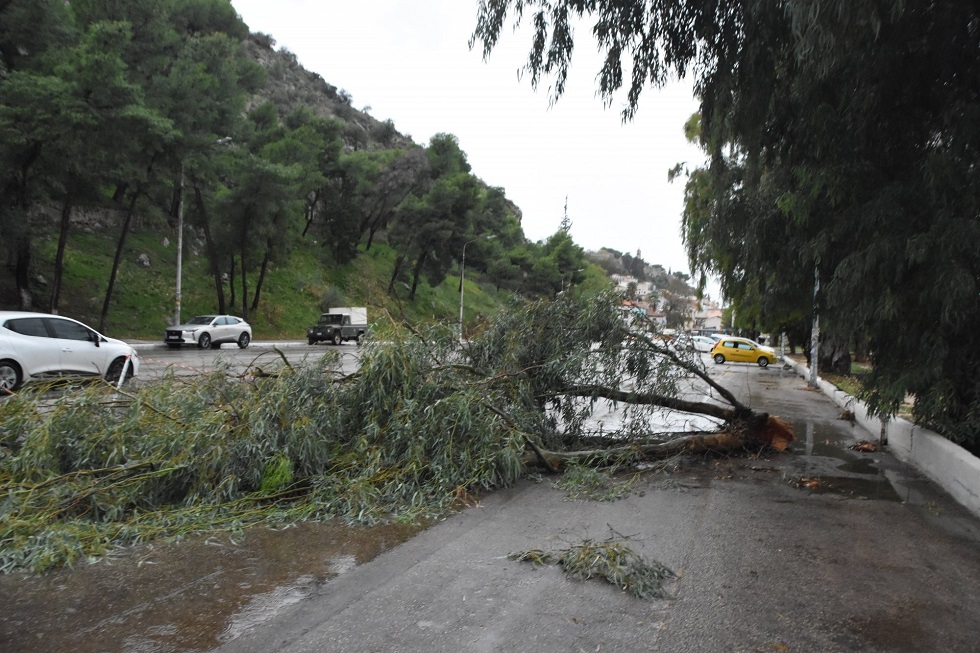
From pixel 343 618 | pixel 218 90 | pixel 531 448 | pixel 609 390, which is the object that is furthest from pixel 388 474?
pixel 218 90

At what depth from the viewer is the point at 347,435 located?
7.68m

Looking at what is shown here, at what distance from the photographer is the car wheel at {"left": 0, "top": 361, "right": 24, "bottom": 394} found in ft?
40.6

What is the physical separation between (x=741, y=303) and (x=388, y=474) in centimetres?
702

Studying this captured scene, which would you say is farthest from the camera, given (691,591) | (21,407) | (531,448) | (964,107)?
(531,448)

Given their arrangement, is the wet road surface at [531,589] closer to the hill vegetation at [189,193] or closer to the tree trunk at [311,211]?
the hill vegetation at [189,193]

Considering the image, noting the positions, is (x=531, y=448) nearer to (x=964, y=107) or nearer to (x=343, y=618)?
(x=343, y=618)

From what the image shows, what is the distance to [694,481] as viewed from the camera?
8.32 m

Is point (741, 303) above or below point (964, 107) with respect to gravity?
below

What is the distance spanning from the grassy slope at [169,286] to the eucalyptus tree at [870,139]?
15170 millimetres

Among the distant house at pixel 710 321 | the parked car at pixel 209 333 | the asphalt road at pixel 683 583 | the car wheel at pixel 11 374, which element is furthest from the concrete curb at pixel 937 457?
the distant house at pixel 710 321

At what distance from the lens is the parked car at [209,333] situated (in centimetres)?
2920

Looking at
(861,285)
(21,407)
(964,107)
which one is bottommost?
(21,407)

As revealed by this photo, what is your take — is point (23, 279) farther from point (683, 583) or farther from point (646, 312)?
point (683, 583)

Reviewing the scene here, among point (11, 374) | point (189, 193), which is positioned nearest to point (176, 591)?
point (11, 374)
